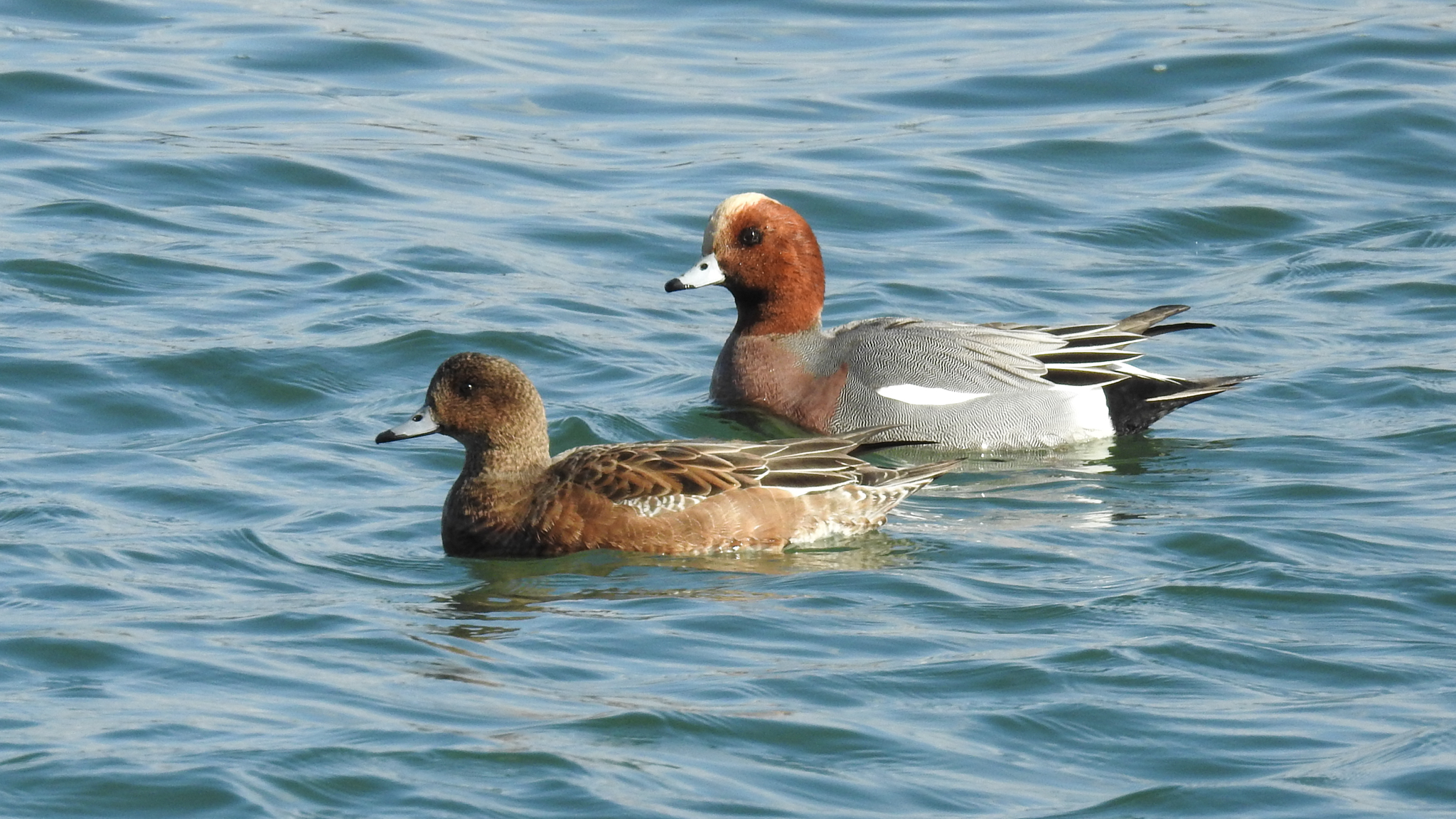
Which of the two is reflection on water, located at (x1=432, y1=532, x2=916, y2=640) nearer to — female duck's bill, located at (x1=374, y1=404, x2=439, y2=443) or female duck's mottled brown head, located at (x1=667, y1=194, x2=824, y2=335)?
female duck's bill, located at (x1=374, y1=404, x2=439, y2=443)

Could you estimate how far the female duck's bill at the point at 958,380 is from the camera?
9781 millimetres

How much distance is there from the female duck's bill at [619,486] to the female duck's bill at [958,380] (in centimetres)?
166

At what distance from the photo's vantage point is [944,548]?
25.6ft

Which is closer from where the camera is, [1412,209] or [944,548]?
[944,548]

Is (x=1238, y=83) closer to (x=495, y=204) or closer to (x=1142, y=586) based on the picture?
(x=495, y=204)

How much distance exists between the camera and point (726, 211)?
10109 millimetres

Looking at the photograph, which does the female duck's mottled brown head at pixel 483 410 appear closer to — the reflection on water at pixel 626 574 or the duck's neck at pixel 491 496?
the duck's neck at pixel 491 496

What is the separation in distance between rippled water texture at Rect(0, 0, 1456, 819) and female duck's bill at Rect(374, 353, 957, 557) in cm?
12

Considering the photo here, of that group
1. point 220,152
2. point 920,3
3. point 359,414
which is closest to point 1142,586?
point 359,414

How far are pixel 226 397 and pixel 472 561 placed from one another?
255cm

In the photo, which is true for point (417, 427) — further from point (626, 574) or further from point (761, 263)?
point (761, 263)

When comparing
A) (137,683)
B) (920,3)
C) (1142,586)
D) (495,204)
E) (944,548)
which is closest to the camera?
(137,683)

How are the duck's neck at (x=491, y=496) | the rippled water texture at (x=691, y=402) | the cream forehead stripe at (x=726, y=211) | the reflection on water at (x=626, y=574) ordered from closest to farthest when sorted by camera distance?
the rippled water texture at (x=691, y=402) < the reflection on water at (x=626, y=574) < the duck's neck at (x=491, y=496) < the cream forehead stripe at (x=726, y=211)

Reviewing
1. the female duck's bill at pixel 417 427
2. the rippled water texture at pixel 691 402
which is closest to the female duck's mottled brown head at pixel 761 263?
the rippled water texture at pixel 691 402
